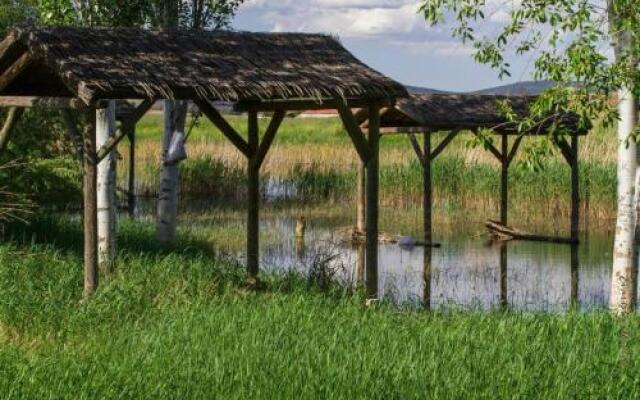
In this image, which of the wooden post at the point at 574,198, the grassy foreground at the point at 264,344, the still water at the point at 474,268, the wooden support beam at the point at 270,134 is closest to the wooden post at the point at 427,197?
the still water at the point at 474,268

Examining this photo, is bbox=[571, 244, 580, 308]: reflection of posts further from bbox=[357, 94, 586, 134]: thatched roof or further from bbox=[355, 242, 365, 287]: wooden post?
bbox=[355, 242, 365, 287]: wooden post

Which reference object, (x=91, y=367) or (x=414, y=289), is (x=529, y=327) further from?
(x=414, y=289)

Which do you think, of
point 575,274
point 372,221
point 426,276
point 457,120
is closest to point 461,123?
point 457,120

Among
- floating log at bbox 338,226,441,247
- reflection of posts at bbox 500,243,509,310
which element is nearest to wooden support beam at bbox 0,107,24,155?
reflection of posts at bbox 500,243,509,310

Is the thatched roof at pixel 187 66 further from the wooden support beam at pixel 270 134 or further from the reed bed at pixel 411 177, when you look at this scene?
the reed bed at pixel 411 177

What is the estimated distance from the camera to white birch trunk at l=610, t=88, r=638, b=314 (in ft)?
45.0

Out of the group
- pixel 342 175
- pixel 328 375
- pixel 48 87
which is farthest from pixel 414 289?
pixel 342 175

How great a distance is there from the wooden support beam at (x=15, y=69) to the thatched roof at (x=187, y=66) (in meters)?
0.09

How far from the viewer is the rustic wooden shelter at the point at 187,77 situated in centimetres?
1294

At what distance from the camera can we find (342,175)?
32.9m

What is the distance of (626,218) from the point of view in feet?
45.6

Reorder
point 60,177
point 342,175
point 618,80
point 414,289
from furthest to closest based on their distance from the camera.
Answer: point 342,175
point 60,177
point 414,289
point 618,80

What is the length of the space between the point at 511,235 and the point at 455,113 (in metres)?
3.08

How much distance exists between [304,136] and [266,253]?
2903cm
